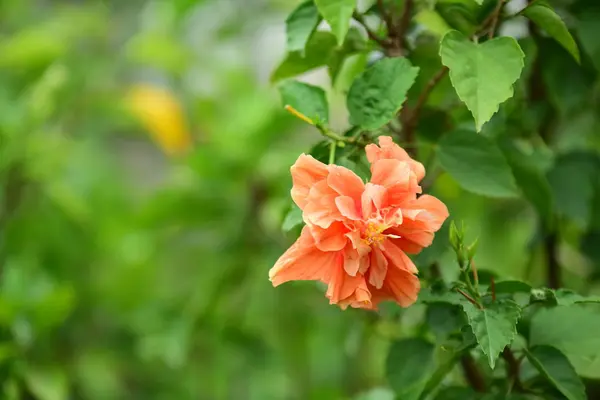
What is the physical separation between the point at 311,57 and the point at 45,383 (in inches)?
25.3

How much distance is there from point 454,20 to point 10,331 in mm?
731

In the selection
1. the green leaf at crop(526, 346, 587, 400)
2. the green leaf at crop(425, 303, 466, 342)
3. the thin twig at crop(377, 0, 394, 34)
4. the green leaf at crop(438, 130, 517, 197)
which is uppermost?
the thin twig at crop(377, 0, 394, 34)

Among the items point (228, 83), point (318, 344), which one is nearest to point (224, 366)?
point (318, 344)

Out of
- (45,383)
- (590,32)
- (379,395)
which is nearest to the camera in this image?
(590,32)

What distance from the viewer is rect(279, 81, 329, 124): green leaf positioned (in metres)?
0.58

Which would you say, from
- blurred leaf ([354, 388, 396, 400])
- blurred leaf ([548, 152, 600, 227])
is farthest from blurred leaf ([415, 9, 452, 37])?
blurred leaf ([354, 388, 396, 400])

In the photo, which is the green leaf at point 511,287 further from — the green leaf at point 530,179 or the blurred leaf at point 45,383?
the blurred leaf at point 45,383

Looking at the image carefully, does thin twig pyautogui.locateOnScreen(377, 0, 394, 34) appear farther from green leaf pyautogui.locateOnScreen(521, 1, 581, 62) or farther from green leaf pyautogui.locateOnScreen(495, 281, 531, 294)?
green leaf pyautogui.locateOnScreen(495, 281, 531, 294)

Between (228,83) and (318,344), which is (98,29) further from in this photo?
(318,344)

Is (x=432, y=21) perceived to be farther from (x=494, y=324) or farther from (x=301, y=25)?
(x=494, y=324)

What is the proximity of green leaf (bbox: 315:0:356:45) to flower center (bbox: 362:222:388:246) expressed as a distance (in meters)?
0.16

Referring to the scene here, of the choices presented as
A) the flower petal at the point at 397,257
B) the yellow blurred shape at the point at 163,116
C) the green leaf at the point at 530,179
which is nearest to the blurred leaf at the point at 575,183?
the green leaf at the point at 530,179

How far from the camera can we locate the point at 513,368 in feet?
1.98

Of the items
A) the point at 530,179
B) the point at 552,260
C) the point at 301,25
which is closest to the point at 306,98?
the point at 301,25
